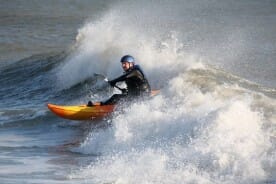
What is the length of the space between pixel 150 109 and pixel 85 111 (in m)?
1.76

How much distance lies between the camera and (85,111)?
14.5m

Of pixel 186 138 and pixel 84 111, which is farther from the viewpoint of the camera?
pixel 84 111

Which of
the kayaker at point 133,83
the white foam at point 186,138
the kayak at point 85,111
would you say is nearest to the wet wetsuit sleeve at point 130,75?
the kayaker at point 133,83

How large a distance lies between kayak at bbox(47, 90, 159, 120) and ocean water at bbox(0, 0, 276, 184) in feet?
0.65

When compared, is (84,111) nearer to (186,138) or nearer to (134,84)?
(134,84)

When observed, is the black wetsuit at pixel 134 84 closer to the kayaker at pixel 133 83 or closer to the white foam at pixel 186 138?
the kayaker at pixel 133 83

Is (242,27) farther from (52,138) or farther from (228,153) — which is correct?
(228,153)

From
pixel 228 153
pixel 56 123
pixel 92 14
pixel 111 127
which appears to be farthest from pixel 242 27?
pixel 228 153

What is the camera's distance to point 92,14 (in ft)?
135

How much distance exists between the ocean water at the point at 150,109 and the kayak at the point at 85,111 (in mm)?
198

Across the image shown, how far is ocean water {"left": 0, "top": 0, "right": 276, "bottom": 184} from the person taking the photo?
10523 mm

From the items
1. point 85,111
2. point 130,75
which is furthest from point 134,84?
point 85,111

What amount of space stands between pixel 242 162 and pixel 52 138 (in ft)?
17.7

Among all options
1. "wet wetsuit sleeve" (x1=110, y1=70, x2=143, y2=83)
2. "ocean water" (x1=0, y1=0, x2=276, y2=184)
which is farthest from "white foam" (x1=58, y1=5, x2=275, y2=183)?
"wet wetsuit sleeve" (x1=110, y1=70, x2=143, y2=83)
